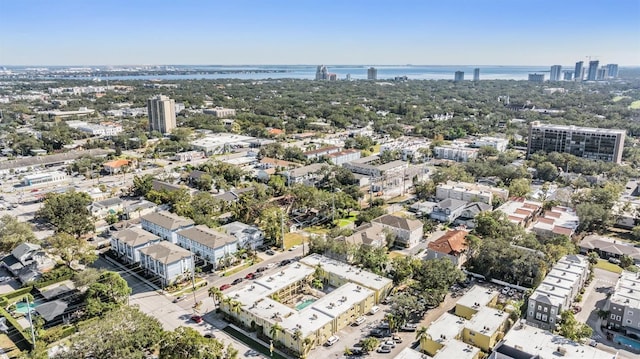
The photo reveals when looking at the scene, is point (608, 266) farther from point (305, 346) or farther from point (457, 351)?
point (305, 346)

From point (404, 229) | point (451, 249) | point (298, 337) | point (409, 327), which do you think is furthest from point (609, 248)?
point (298, 337)

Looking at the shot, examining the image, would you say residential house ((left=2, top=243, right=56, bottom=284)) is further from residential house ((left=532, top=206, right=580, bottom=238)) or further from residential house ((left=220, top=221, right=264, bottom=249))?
residential house ((left=532, top=206, right=580, bottom=238))

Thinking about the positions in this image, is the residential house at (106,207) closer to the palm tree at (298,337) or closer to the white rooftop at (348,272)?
the white rooftop at (348,272)

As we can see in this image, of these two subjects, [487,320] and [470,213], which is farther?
[470,213]

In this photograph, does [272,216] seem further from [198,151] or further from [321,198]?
[198,151]

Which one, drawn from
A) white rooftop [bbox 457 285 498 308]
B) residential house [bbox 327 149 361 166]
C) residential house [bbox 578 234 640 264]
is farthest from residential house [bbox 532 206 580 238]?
residential house [bbox 327 149 361 166]

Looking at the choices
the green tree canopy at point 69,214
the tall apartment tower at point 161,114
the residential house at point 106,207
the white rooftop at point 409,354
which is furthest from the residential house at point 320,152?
the white rooftop at point 409,354
